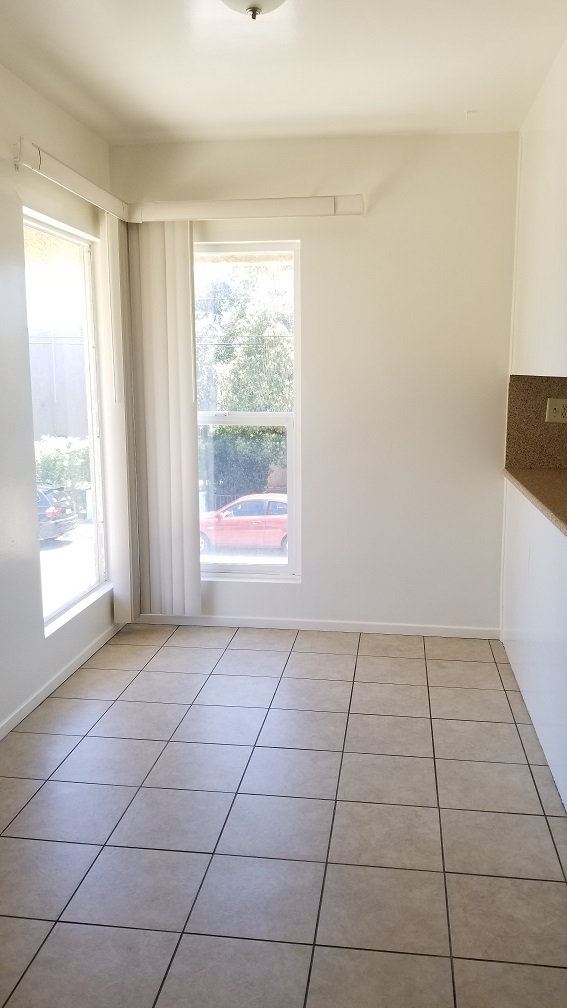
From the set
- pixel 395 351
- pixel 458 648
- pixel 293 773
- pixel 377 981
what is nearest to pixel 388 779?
pixel 293 773

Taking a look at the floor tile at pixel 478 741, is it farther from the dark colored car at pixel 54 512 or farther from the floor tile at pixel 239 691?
the dark colored car at pixel 54 512

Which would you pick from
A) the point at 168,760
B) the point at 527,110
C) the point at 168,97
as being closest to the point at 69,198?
the point at 168,97

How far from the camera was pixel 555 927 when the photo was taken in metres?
1.99

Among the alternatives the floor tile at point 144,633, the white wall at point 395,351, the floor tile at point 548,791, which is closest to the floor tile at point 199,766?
the floor tile at point 548,791

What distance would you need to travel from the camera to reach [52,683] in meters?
3.50

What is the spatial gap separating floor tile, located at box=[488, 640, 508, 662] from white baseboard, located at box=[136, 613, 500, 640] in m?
0.06

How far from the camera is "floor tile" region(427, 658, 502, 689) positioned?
354cm

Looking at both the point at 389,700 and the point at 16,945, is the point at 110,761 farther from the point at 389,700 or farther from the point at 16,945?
the point at 389,700

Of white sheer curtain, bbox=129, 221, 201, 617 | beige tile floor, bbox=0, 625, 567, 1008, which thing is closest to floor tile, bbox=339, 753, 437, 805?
beige tile floor, bbox=0, 625, 567, 1008

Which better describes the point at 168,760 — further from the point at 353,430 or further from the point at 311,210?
the point at 311,210

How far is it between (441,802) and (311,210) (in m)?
2.68

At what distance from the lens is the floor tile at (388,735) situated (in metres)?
2.93

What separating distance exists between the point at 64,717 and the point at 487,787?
65.5 inches

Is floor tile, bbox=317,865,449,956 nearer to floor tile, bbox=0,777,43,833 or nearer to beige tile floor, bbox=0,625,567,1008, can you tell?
beige tile floor, bbox=0,625,567,1008
